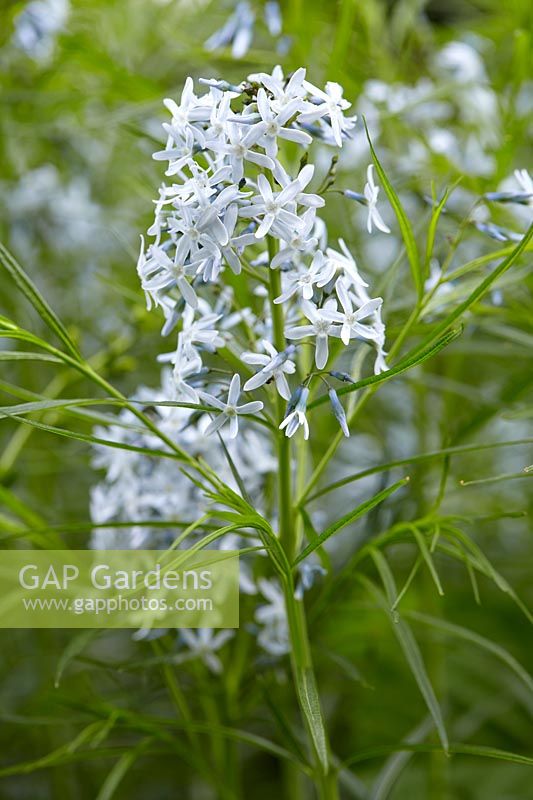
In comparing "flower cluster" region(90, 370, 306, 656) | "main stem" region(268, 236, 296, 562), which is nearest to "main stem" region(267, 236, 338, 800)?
"main stem" region(268, 236, 296, 562)

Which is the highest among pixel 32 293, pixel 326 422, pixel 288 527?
pixel 326 422

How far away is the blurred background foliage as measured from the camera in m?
0.99

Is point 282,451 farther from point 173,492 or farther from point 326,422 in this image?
point 326,422

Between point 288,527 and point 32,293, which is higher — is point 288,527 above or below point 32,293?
below

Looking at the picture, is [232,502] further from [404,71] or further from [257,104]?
[404,71]

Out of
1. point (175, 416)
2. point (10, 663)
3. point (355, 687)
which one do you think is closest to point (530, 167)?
point (175, 416)

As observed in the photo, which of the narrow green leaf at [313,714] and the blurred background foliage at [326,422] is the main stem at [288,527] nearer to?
the narrow green leaf at [313,714]

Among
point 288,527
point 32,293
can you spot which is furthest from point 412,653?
point 32,293

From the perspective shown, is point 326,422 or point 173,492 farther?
point 326,422

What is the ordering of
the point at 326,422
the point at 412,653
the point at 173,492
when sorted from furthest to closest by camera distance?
the point at 326,422, the point at 173,492, the point at 412,653

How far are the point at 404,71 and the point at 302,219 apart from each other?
82cm

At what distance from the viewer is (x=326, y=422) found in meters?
1.03

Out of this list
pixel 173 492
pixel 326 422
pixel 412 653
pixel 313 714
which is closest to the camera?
pixel 313 714

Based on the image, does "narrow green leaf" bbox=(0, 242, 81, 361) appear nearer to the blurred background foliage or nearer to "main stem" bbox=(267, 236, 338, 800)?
"main stem" bbox=(267, 236, 338, 800)
